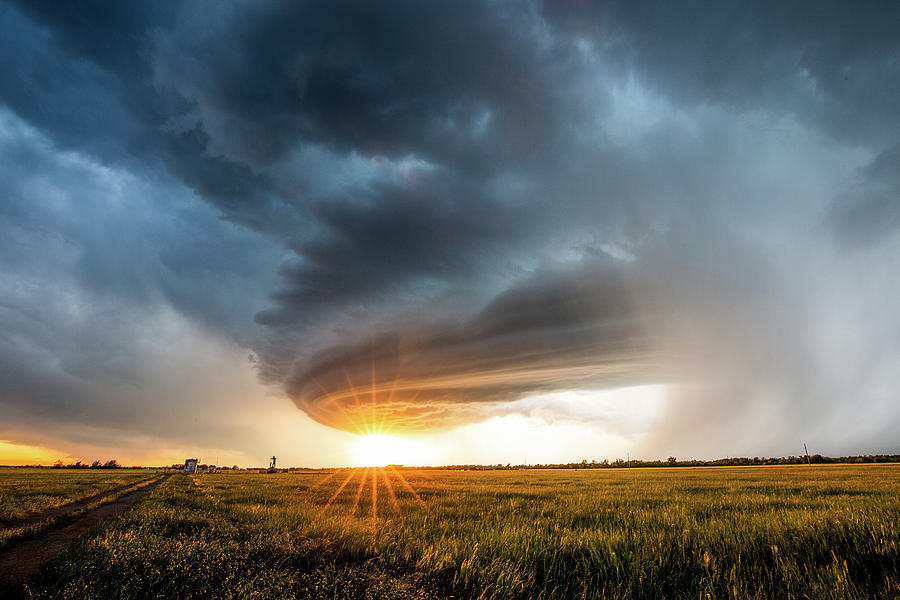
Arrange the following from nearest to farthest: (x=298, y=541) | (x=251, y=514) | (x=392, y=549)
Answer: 1. (x=392, y=549)
2. (x=298, y=541)
3. (x=251, y=514)

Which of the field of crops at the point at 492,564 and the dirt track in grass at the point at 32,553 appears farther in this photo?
the dirt track in grass at the point at 32,553

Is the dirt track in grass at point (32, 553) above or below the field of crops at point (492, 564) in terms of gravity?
below

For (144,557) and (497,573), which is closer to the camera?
(497,573)

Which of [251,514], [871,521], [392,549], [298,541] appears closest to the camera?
[392,549]

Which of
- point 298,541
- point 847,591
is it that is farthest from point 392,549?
point 847,591

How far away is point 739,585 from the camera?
344cm

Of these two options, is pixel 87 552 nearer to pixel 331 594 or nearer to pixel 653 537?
pixel 331 594

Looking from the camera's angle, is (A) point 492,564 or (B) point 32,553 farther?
(B) point 32,553

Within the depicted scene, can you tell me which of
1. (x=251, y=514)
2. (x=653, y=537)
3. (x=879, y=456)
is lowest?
(x=879, y=456)

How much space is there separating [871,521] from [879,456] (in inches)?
5447

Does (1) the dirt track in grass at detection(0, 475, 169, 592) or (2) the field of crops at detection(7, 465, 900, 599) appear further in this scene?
(1) the dirt track in grass at detection(0, 475, 169, 592)

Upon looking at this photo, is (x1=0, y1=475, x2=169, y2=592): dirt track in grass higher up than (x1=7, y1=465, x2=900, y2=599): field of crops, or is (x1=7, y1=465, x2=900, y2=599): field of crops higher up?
(x1=7, y1=465, x2=900, y2=599): field of crops

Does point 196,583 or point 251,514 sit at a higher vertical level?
point 196,583

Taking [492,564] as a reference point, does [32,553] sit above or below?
below
